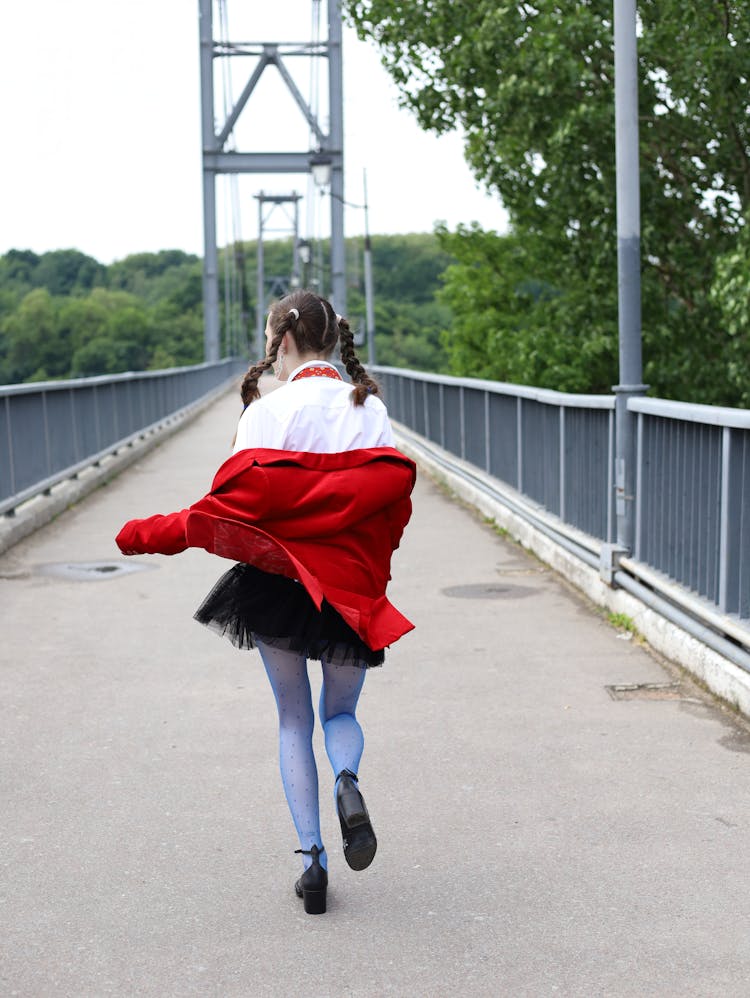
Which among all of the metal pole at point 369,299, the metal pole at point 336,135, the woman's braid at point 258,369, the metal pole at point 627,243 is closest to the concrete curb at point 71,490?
the metal pole at point 627,243

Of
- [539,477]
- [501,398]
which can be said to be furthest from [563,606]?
[501,398]

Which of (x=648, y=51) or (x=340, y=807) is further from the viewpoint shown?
(x=648, y=51)

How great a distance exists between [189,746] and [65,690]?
4.00 ft

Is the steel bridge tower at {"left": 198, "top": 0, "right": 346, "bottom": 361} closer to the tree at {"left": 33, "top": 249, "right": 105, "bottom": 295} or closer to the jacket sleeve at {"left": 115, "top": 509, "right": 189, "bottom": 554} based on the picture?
the jacket sleeve at {"left": 115, "top": 509, "right": 189, "bottom": 554}

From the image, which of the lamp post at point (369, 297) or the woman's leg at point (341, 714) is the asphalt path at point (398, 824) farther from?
the lamp post at point (369, 297)

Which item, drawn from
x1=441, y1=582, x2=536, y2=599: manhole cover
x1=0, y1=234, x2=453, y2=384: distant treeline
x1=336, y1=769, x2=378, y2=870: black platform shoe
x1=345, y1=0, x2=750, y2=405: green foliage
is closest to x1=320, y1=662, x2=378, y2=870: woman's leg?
x1=336, y1=769, x2=378, y2=870: black platform shoe

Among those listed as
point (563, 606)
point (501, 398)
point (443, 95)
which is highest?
point (443, 95)

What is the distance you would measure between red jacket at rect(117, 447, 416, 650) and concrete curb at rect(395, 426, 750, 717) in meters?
2.53

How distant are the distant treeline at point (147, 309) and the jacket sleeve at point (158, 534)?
53392 millimetres

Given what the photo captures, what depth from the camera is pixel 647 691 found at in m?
6.16

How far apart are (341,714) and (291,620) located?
0.34 m

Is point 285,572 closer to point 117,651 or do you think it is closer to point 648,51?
point 117,651

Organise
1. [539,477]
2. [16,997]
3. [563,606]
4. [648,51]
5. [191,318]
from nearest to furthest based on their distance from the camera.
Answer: [16,997] < [563,606] < [539,477] < [648,51] < [191,318]

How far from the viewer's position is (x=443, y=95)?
67.0ft
